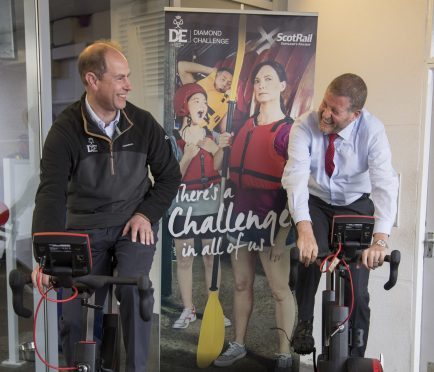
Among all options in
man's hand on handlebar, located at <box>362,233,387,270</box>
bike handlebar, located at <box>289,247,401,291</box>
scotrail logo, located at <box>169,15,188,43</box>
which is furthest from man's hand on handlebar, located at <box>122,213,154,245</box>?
scotrail logo, located at <box>169,15,188,43</box>

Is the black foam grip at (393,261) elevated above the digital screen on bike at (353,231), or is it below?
below

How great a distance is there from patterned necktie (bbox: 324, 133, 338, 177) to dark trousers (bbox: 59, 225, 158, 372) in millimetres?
979

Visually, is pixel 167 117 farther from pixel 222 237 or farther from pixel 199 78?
pixel 222 237

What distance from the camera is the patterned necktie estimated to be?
2.59 m

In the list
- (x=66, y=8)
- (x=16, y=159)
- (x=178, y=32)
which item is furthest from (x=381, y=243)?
(x=66, y=8)

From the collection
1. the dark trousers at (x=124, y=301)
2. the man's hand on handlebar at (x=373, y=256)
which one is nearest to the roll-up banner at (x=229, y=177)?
the dark trousers at (x=124, y=301)

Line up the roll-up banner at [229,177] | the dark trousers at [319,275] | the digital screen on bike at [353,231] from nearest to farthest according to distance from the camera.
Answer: the digital screen on bike at [353,231], the dark trousers at [319,275], the roll-up banner at [229,177]

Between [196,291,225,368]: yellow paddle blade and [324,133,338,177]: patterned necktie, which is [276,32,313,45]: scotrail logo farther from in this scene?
[196,291,225,368]: yellow paddle blade

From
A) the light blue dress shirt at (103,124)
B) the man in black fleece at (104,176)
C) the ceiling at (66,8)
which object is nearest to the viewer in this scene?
the man in black fleece at (104,176)

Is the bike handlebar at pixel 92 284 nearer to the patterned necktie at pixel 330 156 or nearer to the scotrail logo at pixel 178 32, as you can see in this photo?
the patterned necktie at pixel 330 156

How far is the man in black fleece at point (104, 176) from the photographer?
7.05 feet

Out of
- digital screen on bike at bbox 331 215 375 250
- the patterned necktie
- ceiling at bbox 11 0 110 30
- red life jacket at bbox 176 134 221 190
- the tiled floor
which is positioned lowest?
the tiled floor

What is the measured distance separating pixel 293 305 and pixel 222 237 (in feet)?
1.91

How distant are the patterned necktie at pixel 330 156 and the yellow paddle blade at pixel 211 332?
101 cm
